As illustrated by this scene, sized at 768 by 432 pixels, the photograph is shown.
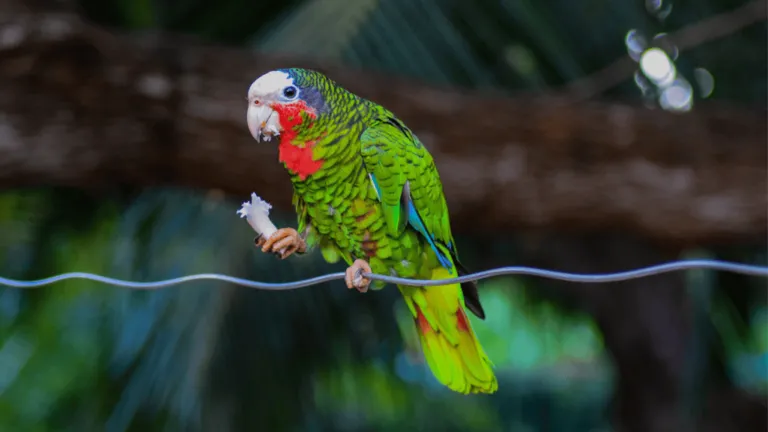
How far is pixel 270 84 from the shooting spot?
518mm

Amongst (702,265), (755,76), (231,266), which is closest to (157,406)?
(231,266)

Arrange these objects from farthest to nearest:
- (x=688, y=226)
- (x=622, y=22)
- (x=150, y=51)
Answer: (x=622, y=22), (x=688, y=226), (x=150, y=51)

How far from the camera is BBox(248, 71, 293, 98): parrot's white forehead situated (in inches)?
20.1

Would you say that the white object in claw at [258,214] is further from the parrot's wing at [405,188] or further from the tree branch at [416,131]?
the tree branch at [416,131]

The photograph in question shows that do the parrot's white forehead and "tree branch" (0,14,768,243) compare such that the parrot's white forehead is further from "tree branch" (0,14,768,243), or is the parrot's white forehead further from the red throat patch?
"tree branch" (0,14,768,243)

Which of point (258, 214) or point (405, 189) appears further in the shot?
point (405, 189)

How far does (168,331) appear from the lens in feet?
5.06

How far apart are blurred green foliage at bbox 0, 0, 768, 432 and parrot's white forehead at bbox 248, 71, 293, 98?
2.42ft

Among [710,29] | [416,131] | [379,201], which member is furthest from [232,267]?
[710,29]

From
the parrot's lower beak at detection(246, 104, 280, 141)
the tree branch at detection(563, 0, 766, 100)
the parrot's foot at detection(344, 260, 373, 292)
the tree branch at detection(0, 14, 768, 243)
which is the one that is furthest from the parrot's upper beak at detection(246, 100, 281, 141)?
the tree branch at detection(563, 0, 766, 100)

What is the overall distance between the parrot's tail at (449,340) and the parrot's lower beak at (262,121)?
0.60 feet

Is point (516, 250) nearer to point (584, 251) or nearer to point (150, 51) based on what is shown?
point (584, 251)

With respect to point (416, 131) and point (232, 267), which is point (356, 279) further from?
point (232, 267)

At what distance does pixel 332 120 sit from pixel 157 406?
118cm
